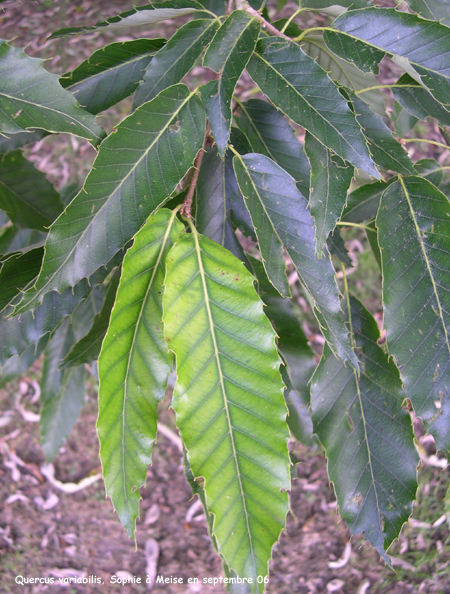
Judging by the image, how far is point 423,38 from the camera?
51cm

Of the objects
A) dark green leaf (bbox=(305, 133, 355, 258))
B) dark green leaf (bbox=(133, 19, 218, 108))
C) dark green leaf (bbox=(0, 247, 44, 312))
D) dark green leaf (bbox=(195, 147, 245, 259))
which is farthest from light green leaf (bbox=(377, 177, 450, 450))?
dark green leaf (bbox=(0, 247, 44, 312))

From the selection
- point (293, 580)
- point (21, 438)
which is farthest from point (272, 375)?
point (21, 438)

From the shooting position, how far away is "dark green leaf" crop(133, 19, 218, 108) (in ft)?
1.94

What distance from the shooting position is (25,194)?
77 centimetres

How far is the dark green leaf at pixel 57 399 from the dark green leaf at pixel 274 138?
2.43ft

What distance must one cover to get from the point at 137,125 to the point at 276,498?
46 cm

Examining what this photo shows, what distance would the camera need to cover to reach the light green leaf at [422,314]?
55 cm

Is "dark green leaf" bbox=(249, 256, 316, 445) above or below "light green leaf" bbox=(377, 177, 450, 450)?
below

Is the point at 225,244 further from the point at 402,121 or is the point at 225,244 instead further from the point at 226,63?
the point at 402,121

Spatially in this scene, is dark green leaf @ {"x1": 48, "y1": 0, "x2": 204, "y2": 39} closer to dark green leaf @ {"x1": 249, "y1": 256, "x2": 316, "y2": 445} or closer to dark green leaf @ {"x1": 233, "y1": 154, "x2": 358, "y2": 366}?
dark green leaf @ {"x1": 233, "y1": 154, "x2": 358, "y2": 366}

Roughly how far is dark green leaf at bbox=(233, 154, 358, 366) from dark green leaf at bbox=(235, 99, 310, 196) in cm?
10

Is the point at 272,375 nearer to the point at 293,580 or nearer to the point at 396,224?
the point at 396,224

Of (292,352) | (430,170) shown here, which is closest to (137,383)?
(292,352)

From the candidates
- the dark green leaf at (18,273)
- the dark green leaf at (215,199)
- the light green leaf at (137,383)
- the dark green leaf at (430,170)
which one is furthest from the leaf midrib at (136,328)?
the dark green leaf at (430,170)
